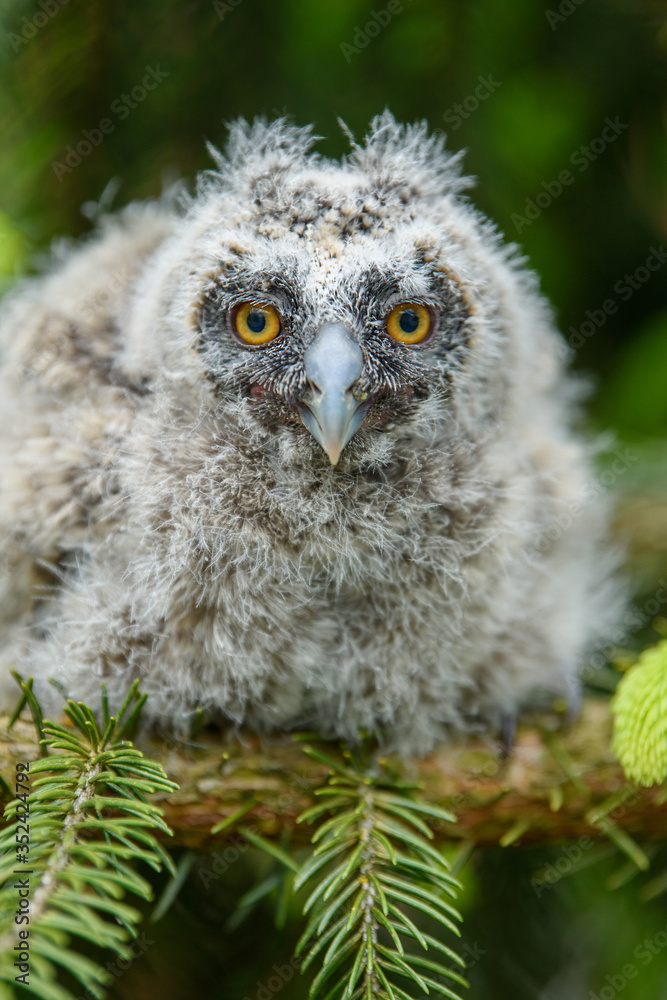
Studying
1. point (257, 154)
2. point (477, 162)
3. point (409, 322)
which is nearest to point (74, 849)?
point (409, 322)

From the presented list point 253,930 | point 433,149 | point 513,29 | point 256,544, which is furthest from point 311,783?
point 513,29

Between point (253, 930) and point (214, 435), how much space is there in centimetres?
136

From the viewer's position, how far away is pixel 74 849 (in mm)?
1180

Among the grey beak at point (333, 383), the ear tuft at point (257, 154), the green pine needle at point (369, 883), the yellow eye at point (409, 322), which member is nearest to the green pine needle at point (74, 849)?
the green pine needle at point (369, 883)

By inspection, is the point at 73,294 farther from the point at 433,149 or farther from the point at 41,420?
the point at 433,149

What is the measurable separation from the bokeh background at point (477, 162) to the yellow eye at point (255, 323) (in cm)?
85

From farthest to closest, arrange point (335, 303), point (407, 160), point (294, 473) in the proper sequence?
point (407, 160), point (294, 473), point (335, 303)

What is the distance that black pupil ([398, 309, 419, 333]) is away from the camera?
171cm

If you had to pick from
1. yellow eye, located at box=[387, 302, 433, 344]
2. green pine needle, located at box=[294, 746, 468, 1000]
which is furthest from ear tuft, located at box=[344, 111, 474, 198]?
green pine needle, located at box=[294, 746, 468, 1000]

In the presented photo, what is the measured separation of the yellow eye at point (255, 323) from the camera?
1667 millimetres

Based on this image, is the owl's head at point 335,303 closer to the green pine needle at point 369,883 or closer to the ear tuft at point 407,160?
the ear tuft at point 407,160

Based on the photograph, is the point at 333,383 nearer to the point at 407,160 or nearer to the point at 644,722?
the point at 407,160

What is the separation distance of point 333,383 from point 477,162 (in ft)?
5.09

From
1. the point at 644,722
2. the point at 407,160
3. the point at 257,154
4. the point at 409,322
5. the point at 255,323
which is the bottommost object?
the point at 644,722
